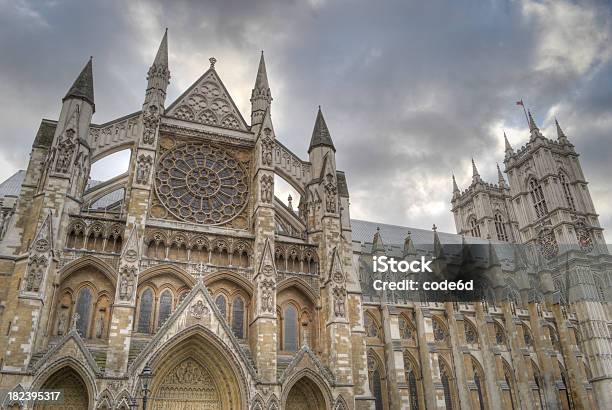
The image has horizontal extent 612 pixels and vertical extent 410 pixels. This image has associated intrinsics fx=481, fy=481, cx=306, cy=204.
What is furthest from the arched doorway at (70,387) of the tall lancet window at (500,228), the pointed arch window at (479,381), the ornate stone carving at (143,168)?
the tall lancet window at (500,228)

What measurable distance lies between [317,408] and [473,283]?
1009 inches

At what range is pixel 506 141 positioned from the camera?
62.8 metres

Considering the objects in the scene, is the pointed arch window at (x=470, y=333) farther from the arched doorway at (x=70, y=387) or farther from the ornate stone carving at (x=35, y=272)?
the ornate stone carving at (x=35, y=272)

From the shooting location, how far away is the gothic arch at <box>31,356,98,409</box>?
711 inches

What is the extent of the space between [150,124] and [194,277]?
8.20m

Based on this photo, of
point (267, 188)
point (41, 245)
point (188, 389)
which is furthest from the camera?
point (267, 188)

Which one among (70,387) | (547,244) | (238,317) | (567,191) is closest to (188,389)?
(238,317)

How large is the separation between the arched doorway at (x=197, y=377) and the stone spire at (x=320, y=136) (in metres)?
13.0

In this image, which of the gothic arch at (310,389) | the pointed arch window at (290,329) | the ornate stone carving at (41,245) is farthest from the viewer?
the pointed arch window at (290,329)

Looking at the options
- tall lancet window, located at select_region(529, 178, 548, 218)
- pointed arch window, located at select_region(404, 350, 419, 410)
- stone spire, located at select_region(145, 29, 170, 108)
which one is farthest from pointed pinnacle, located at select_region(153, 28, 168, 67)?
tall lancet window, located at select_region(529, 178, 548, 218)

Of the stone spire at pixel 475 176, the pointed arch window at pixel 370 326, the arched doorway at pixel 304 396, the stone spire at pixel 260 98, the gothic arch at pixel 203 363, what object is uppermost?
the stone spire at pixel 475 176

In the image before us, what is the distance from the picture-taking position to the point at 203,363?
70.6 feet

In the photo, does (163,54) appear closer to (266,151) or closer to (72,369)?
(266,151)

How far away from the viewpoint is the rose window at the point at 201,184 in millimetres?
24703
